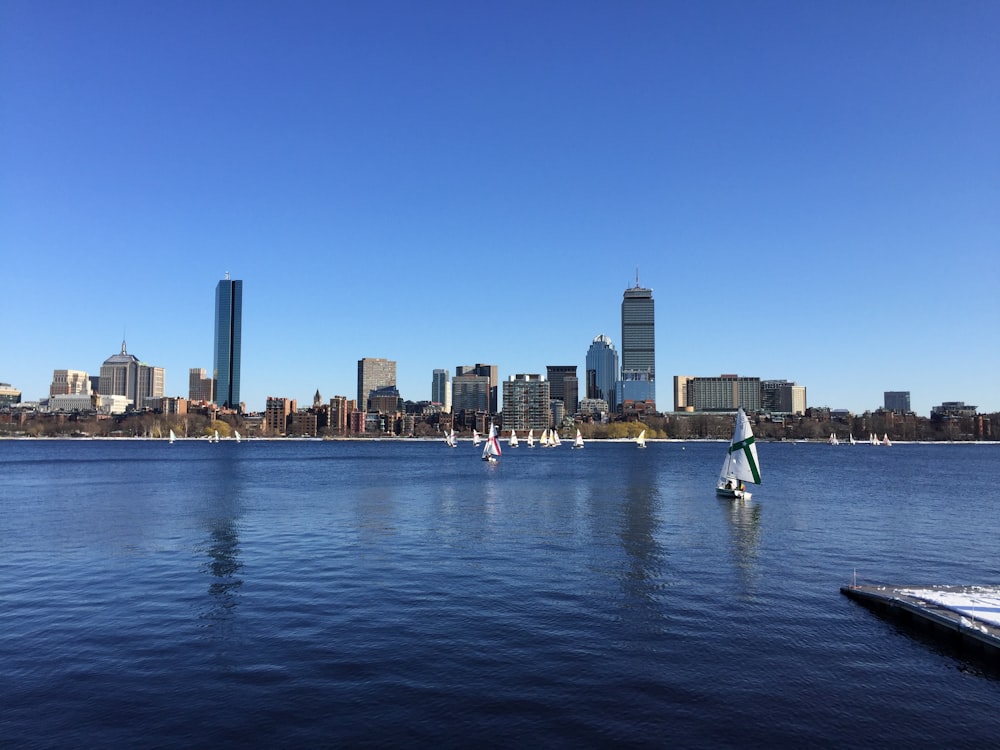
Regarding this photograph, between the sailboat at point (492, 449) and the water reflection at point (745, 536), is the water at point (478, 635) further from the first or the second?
the sailboat at point (492, 449)

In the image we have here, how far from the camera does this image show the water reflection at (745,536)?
41.3m

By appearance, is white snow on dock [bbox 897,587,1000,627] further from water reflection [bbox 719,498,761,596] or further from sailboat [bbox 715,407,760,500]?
sailboat [bbox 715,407,760,500]

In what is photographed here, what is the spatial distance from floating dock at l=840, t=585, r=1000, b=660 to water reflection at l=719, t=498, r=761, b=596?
5.28 metres

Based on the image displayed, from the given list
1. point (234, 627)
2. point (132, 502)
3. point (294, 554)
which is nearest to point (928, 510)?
point (294, 554)

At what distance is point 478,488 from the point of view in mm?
102375

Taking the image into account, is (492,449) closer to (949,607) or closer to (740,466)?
(740,466)

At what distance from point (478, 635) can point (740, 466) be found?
6596cm

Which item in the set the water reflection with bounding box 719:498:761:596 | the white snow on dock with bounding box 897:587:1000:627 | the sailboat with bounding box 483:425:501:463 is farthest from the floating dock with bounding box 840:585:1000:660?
the sailboat with bounding box 483:425:501:463

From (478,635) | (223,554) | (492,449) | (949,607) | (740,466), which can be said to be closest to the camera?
(478,635)

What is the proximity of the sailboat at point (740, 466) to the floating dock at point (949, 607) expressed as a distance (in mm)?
48007

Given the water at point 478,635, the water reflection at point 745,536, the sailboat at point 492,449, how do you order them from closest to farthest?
the water at point 478,635 → the water reflection at point 745,536 → the sailboat at point 492,449

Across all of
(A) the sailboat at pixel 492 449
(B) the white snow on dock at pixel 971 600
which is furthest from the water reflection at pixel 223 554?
(A) the sailboat at pixel 492 449

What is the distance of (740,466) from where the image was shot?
87500mm

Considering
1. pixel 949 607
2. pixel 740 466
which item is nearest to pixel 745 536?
pixel 949 607
